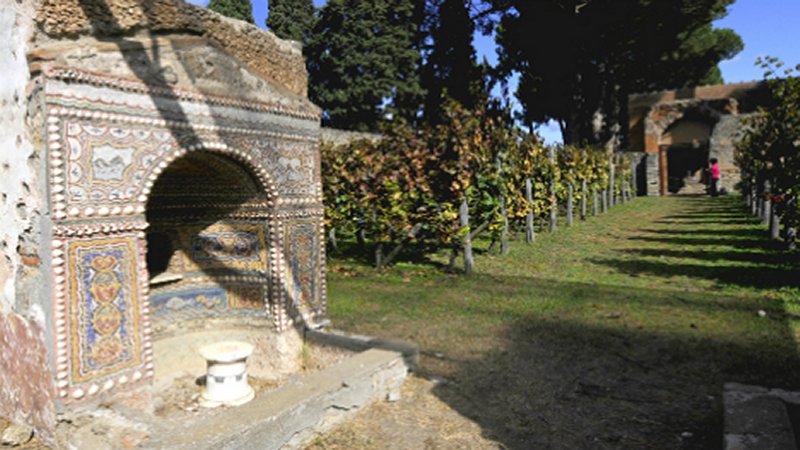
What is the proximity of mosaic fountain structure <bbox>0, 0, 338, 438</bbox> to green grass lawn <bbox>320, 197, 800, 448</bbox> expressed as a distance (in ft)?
5.59

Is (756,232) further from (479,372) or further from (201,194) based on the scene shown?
(201,194)

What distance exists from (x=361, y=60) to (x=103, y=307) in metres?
30.2

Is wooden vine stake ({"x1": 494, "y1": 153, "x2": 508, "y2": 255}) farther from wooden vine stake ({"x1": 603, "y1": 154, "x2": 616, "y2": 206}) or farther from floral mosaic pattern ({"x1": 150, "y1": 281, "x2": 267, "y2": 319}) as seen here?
wooden vine stake ({"x1": 603, "y1": 154, "x2": 616, "y2": 206})

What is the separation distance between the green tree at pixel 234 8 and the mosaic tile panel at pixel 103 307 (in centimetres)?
3039

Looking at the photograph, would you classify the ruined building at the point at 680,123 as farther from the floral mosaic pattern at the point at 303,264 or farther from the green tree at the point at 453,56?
the floral mosaic pattern at the point at 303,264

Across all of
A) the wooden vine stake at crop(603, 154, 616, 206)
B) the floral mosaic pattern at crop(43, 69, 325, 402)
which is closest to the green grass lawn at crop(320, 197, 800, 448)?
the floral mosaic pattern at crop(43, 69, 325, 402)

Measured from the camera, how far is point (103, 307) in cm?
394

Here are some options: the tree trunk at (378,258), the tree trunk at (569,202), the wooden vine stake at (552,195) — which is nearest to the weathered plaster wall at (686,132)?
the tree trunk at (569,202)

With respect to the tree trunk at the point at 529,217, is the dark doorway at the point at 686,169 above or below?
above

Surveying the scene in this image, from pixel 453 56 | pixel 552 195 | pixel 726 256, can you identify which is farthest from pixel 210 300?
pixel 453 56

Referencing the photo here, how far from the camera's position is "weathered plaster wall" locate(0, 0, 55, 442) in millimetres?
3764

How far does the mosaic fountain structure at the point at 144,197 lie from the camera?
3744 millimetres

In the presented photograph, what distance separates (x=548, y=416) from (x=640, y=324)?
2.61 metres

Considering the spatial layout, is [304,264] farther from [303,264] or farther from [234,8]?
[234,8]
